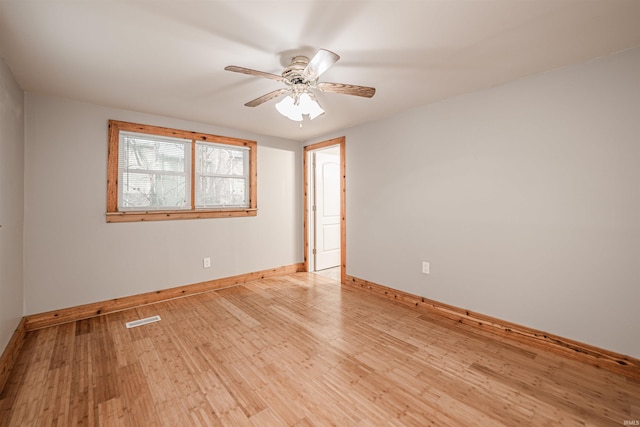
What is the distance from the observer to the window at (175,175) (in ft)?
10.6

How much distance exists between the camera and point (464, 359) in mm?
2170

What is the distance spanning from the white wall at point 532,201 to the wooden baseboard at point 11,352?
3573 mm

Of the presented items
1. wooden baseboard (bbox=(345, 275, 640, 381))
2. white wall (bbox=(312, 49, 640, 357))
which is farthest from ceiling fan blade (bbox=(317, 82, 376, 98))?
wooden baseboard (bbox=(345, 275, 640, 381))

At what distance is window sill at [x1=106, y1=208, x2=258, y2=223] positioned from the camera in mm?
3207

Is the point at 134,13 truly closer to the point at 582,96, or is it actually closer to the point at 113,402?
the point at 113,402

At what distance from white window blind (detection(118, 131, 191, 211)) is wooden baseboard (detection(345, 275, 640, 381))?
316cm

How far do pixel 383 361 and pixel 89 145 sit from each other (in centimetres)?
370

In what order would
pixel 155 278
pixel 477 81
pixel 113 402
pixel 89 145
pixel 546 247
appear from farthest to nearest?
pixel 155 278 → pixel 89 145 → pixel 477 81 → pixel 546 247 → pixel 113 402

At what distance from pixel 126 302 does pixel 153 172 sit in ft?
5.22

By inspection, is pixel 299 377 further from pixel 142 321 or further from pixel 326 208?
pixel 326 208

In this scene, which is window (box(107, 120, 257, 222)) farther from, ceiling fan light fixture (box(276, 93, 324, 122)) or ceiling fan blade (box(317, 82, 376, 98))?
ceiling fan blade (box(317, 82, 376, 98))

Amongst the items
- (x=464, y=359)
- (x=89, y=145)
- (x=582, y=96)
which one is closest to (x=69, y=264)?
(x=89, y=145)

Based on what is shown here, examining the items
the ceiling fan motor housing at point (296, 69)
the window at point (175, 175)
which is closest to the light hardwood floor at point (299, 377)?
the window at point (175, 175)

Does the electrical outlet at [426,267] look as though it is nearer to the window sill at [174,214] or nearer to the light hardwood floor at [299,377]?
the light hardwood floor at [299,377]
